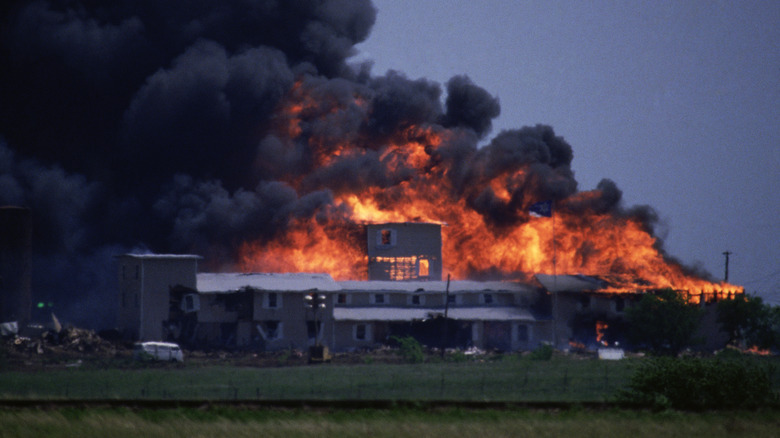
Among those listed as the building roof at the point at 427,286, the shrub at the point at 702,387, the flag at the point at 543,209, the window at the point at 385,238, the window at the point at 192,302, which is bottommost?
the shrub at the point at 702,387

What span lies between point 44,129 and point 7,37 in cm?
1008

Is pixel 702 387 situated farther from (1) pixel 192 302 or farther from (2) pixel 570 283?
(2) pixel 570 283

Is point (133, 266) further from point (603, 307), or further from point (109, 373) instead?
point (603, 307)

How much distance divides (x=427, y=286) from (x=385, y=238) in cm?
973

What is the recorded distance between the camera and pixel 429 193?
10350cm

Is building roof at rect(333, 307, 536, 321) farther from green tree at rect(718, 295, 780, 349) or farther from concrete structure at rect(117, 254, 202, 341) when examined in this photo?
green tree at rect(718, 295, 780, 349)

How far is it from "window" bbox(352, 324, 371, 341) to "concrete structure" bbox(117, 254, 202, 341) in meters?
13.5

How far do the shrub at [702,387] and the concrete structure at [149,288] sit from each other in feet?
173

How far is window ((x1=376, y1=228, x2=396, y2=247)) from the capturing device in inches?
3836

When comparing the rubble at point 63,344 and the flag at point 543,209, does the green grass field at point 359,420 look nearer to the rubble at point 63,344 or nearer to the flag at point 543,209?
the rubble at point 63,344

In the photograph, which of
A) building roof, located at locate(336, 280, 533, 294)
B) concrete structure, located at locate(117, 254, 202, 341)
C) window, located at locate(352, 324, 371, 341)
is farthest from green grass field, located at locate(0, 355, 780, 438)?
building roof, located at locate(336, 280, 533, 294)

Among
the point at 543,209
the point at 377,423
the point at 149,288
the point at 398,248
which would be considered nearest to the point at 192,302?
the point at 149,288

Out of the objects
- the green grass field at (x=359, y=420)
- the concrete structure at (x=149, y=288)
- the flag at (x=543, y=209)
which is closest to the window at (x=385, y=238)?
the flag at (x=543, y=209)

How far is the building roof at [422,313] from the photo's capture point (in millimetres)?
83213
